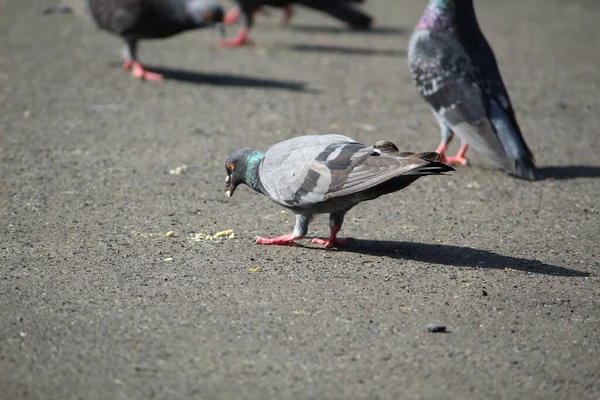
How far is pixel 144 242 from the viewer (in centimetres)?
556

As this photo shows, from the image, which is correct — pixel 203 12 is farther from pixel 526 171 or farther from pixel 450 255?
pixel 450 255

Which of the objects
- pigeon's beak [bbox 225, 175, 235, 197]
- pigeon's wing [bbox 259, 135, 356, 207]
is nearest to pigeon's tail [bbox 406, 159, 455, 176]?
pigeon's wing [bbox 259, 135, 356, 207]

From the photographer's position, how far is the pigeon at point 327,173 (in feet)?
16.4

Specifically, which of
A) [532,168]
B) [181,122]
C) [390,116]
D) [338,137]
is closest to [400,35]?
[390,116]

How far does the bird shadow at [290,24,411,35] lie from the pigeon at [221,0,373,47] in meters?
0.20

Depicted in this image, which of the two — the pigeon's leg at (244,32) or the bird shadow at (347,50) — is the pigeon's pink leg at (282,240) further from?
the pigeon's leg at (244,32)

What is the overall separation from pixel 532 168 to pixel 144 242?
3246 millimetres

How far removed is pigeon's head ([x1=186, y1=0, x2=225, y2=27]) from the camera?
10.1 meters

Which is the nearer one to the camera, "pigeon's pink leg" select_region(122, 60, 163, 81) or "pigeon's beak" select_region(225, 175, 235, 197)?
"pigeon's beak" select_region(225, 175, 235, 197)

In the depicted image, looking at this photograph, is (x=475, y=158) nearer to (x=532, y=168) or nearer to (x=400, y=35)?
(x=532, y=168)

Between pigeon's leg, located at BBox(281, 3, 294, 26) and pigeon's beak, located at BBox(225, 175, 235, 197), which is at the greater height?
pigeon's beak, located at BBox(225, 175, 235, 197)

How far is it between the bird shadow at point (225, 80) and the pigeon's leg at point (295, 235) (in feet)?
15.8

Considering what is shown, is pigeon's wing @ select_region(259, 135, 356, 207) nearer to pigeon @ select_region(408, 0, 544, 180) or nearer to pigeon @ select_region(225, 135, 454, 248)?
pigeon @ select_region(225, 135, 454, 248)

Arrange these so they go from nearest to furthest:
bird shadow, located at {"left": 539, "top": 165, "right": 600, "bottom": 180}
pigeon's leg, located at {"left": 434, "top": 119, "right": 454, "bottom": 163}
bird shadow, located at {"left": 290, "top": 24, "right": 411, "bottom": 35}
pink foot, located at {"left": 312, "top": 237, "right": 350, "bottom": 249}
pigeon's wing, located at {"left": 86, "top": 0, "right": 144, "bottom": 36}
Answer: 1. pink foot, located at {"left": 312, "top": 237, "right": 350, "bottom": 249}
2. bird shadow, located at {"left": 539, "top": 165, "right": 600, "bottom": 180}
3. pigeon's leg, located at {"left": 434, "top": 119, "right": 454, "bottom": 163}
4. pigeon's wing, located at {"left": 86, "top": 0, "right": 144, "bottom": 36}
5. bird shadow, located at {"left": 290, "top": 24, "right": 411, "bottom": 35}
